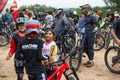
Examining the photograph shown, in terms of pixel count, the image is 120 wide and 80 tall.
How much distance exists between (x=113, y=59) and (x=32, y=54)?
4.22 metres

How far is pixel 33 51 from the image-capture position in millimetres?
4504

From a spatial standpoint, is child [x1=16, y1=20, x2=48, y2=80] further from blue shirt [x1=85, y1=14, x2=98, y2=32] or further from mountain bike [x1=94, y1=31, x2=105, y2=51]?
mountain bike [x1=94, y1=31, x2=105, y2=51]

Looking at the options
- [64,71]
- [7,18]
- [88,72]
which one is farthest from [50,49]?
[7,18]

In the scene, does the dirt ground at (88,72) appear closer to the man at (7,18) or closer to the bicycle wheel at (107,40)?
the bicycle wheel at (107,40)

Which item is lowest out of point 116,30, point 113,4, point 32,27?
point 113,4

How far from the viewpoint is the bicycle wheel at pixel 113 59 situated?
27.1ft

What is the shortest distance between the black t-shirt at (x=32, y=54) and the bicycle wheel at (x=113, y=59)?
3.93 m

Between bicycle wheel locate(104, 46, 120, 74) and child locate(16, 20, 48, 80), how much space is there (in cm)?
391

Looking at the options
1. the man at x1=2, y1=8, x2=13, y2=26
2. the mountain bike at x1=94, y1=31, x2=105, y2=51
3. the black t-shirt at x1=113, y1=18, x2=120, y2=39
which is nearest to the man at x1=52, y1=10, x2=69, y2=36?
the black t-shirt at x1=113, y1=18, x2=120, y2=39

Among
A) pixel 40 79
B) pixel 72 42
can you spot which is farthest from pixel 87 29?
pixel 40 79

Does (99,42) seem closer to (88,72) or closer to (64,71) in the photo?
(88,72)

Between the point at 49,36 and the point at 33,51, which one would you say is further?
the point at 49,36

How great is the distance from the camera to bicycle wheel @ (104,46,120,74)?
8266mm

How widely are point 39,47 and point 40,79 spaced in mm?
482
